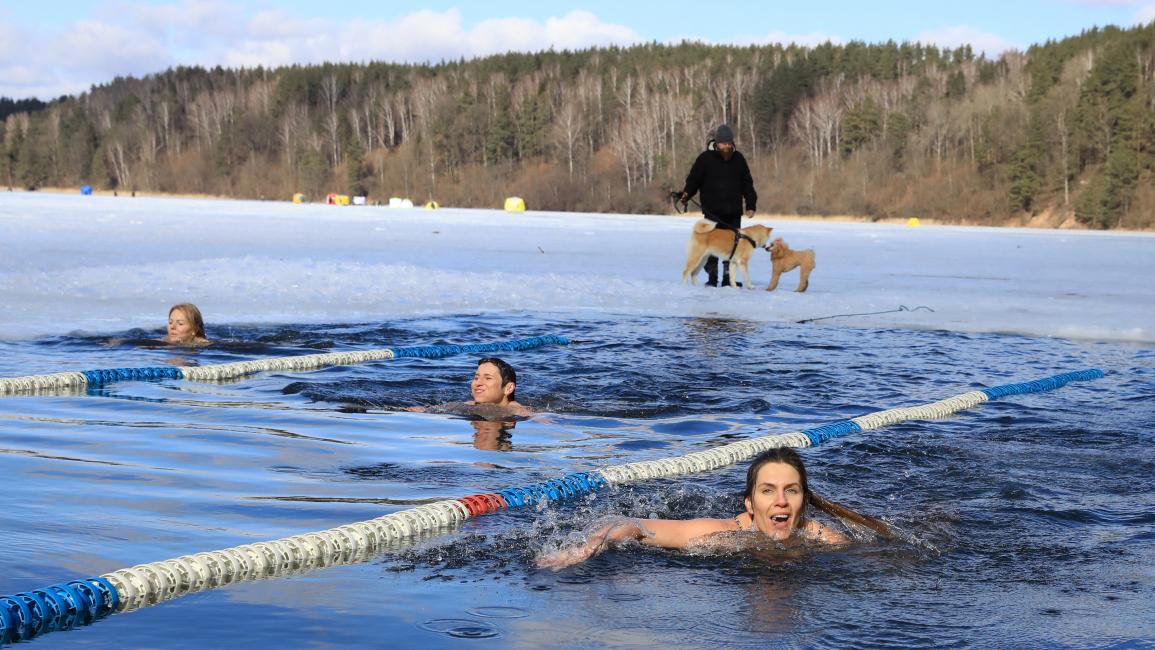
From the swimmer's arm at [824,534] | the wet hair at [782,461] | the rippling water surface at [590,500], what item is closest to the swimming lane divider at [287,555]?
the rippling water surface at [590,500]

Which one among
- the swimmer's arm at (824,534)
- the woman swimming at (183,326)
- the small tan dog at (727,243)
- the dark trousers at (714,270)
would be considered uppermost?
the small tan dog at (727,243)

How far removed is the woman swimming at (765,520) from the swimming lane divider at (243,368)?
4412 millimetres

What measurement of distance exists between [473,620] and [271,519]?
52.1 inches

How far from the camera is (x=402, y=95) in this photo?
359 feet

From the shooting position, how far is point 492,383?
7098 mm

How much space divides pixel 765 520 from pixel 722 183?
10671 millimetres

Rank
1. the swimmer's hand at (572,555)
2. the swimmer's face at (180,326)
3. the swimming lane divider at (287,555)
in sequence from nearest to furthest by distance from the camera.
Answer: the swimming lane divider at (287,555) → the swimmer's hand at (572,555) → the swimmer's face at (180,326)

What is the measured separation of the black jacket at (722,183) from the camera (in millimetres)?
14656

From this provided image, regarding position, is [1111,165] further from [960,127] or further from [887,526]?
[887,526]

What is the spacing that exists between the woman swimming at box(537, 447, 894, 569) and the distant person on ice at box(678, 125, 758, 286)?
33.5 ft

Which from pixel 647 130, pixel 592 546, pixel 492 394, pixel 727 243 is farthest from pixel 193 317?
pixel 647 130

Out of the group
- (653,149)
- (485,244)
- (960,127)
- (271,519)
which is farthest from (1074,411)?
(653,149)

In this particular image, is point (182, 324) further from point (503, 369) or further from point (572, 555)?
point (572, 555)

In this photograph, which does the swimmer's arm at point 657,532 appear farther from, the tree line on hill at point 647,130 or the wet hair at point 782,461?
the tree line on hill at point 647,130
